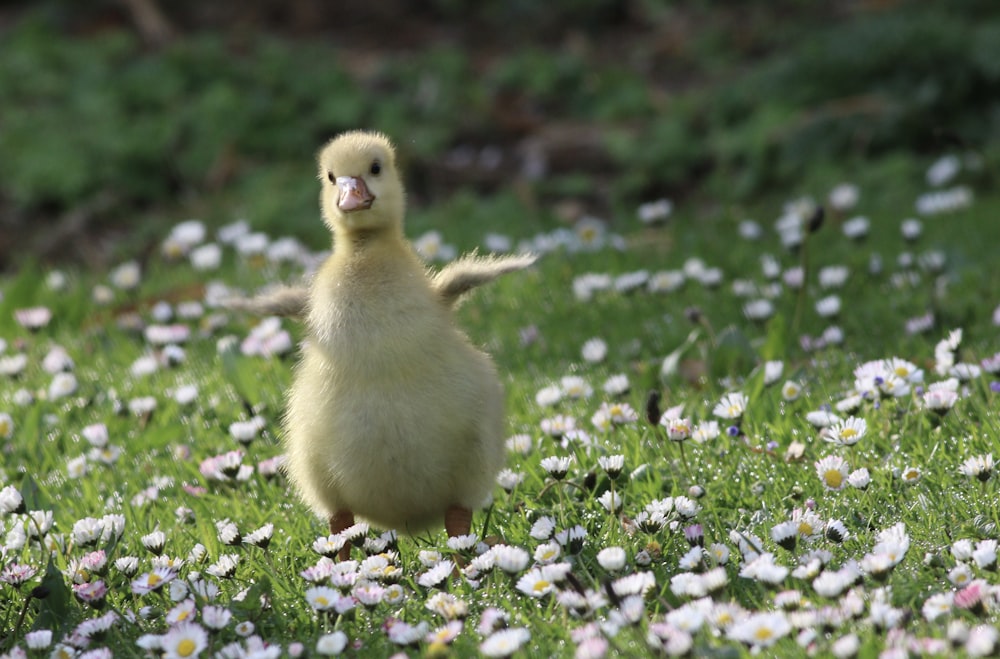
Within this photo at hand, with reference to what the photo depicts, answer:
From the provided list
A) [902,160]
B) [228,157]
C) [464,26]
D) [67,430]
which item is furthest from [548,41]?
[67,430]

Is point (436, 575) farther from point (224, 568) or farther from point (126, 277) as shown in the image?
point (126, 277)

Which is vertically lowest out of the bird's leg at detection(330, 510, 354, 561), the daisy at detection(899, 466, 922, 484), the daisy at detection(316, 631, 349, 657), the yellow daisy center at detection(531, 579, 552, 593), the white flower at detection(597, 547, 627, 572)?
the bird's leg at detection(330, 510, 354, 561)

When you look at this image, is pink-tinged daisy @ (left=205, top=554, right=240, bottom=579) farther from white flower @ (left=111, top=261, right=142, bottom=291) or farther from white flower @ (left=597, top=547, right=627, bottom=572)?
white flower @ (left=111, top=261, right=142, bottom=291)

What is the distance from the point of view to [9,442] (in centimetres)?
552

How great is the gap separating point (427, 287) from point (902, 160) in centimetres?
507

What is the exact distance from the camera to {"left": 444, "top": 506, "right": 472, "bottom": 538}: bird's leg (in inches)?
163

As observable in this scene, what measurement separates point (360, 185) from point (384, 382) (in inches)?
24.5

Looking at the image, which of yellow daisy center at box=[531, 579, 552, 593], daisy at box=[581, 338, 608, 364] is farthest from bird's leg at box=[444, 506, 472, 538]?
daisy at box=[581, 338, 608, 364]

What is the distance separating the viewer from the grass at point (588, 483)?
347cm

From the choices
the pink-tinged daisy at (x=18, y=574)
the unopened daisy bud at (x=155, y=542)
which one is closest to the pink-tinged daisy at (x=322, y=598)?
the unopened daisy bud at (x=155, y=542)

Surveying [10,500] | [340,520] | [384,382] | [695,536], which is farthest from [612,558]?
[10,500]

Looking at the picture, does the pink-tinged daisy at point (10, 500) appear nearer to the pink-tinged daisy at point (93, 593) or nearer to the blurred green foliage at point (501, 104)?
the pink-tinged daisy at point (93, 593)

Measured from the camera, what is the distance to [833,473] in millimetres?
4078

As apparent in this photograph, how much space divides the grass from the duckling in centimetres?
19
